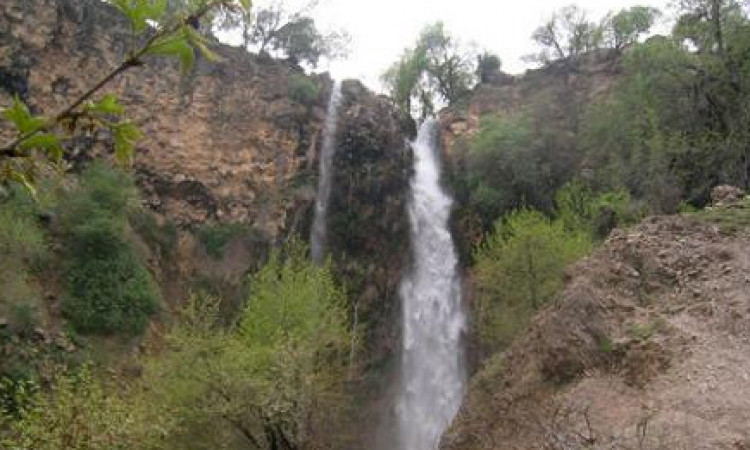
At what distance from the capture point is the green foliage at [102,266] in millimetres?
24641

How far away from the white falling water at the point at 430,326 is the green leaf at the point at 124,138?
85.6 feet

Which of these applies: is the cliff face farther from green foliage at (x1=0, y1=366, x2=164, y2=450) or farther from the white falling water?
green foliage at (x1=0, y1=366, x2=164, y2=450)

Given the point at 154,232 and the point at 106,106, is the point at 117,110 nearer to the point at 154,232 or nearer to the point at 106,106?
the point at 106,106

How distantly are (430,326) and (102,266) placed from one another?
13879 millimetres

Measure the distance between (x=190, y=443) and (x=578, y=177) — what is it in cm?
2415

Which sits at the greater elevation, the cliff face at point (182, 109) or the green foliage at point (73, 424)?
the cliff face at point (182, 109)

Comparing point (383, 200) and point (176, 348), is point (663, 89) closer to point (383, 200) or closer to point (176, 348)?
point (383, 200)

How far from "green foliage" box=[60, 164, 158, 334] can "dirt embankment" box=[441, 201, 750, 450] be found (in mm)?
13512

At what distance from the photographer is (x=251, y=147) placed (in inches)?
1427

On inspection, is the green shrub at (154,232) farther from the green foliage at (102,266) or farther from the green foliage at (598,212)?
the green foliage at (598,212)

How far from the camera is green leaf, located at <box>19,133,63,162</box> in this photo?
5.55 feet

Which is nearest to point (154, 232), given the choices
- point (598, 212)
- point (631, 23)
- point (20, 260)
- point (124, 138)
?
point (20, 260)

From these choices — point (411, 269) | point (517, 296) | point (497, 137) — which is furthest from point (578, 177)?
point (517, 296)

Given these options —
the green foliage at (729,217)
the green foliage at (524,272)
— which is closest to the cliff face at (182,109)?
the green foliage at (524,272)
